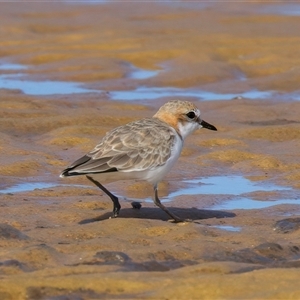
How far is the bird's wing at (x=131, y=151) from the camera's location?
7926mm

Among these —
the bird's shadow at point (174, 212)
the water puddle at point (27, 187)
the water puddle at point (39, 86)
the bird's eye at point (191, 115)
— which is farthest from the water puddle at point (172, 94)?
the bird's shadow at point (174, 212)

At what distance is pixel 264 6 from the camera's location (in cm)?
2539

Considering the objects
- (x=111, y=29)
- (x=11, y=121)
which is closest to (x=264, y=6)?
(x=111, y=29)

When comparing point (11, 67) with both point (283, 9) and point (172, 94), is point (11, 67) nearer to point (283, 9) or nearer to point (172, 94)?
point (172, 94)

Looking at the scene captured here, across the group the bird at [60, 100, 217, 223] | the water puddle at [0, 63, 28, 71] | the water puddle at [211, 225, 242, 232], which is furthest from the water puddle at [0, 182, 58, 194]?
the water puddle at [0, 63, 28, 71]

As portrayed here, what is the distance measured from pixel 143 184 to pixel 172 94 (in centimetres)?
565

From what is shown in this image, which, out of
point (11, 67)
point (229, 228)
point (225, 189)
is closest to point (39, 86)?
point (11, 67)

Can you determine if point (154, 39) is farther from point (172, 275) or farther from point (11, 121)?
point (172, 275)

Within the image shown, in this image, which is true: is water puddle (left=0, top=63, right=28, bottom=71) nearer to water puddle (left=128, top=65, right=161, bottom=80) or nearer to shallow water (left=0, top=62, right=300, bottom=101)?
shallow water (left=0, top=62, right=300, bottom=101)

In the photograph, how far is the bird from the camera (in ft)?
26.1

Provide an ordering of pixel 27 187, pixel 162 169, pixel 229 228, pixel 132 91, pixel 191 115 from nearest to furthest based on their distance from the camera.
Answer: pixel 229 228 → pixel 162 169 → pixel 191 115 → pixel 27 187 → pixel 132 91

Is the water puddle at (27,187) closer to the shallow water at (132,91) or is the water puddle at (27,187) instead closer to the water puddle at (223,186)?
the water puddle at (223,186)

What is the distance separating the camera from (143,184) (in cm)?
961

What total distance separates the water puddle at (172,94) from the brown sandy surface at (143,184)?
0.29m
